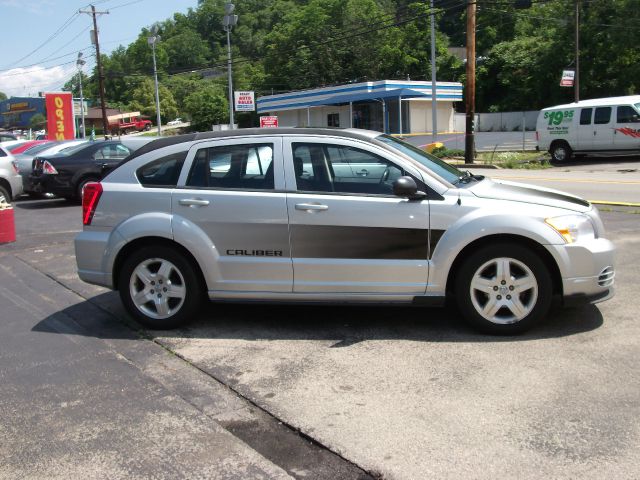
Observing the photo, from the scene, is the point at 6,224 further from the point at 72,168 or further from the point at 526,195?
the point at 526,195

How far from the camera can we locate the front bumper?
4.84m

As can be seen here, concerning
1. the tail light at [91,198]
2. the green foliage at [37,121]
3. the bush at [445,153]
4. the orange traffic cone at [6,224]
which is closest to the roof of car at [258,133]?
the tail light at [91,198]

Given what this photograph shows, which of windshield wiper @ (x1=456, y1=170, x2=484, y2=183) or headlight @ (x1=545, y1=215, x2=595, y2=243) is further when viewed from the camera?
windshield wiper @ (x1=456, y1=170, x2=484, y2=183)

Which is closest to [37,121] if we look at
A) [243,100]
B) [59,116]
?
[59,116]

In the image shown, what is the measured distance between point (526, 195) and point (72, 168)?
40.2 ft

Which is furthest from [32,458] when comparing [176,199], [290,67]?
[290,67]

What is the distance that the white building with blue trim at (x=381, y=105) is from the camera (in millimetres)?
52500

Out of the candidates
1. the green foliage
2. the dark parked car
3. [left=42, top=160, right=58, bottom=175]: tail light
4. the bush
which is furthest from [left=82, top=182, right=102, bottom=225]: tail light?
the green foliage

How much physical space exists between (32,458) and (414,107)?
5334 cm

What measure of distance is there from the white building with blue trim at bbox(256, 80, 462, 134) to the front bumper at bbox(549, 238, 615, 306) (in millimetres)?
47767

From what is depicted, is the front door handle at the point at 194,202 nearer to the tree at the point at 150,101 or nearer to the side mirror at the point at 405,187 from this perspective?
the side mirror at the point at 405,187

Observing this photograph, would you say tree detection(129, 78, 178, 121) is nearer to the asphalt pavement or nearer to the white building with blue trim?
the white building with blue trim

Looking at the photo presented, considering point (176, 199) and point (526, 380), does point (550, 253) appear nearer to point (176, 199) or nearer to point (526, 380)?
point (526, 380)

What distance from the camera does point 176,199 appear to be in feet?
17.5
